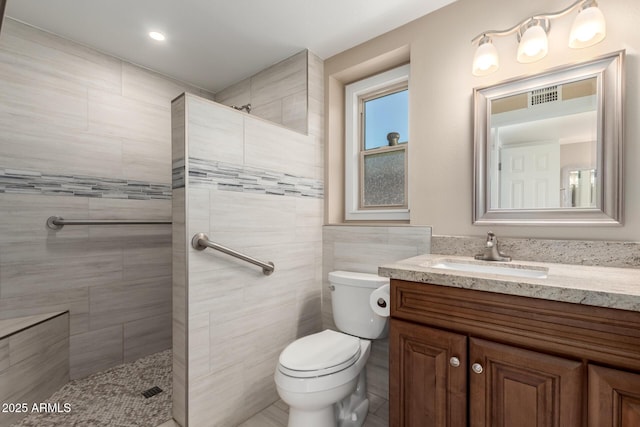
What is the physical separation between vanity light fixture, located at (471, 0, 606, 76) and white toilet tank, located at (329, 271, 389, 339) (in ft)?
3.92

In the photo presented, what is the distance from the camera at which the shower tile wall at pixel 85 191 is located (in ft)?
5.52

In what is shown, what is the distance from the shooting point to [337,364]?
1328mm

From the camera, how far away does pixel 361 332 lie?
1634 mm

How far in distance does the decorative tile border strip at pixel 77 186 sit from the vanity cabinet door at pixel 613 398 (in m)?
2.55

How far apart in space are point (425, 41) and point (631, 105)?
3.25 ft

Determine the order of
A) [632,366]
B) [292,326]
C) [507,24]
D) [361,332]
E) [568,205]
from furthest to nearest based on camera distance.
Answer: [292,326], [361,332], [507,24], [568,205], [632,366]

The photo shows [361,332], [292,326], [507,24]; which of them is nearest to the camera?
[507,24]

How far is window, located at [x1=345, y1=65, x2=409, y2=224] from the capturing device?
1.97 m

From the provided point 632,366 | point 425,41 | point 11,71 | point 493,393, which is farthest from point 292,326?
point 11,71

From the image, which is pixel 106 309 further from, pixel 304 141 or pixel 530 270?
pixel 530 270

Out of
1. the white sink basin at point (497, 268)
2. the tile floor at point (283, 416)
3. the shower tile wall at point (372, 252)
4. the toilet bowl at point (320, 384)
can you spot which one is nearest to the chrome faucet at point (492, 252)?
the white sink basin at point (497, 268)

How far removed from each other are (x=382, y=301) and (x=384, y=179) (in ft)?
3.20

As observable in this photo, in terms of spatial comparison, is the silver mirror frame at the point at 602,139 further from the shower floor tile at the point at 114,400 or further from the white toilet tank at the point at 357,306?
the shower floor tile at the point at 114,400

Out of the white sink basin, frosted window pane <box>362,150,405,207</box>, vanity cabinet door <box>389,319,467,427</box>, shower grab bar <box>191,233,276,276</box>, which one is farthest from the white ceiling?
vanity cabinet door <box>389,319,467,427</box>
